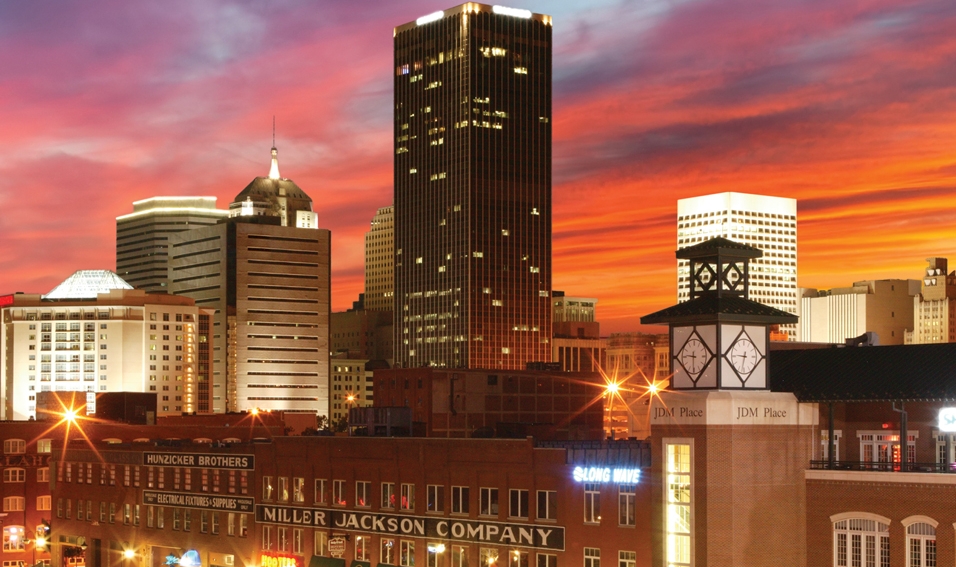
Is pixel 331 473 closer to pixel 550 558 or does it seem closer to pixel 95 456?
pixel 550 558

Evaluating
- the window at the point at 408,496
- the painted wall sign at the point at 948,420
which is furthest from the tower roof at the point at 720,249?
the window at the point at 408,496

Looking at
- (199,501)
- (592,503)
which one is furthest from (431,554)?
(199,501)

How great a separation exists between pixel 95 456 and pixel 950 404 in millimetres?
79516

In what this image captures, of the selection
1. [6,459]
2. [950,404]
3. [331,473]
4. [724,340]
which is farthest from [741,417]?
[6,459]

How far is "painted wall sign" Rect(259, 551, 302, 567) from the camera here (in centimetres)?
10141

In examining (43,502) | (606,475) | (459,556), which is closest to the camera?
(606,475)

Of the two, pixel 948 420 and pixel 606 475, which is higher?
pixel 948 420

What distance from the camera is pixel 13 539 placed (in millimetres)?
146875

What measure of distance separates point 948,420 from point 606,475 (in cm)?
1897

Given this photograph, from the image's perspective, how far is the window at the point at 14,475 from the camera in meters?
150

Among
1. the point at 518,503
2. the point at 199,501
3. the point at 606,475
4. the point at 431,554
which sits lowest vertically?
the point at 431,554

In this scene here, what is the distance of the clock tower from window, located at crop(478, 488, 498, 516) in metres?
17.2

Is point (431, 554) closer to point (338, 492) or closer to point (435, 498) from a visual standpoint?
point (435, 498)

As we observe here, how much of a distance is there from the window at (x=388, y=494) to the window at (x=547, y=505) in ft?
43.6
